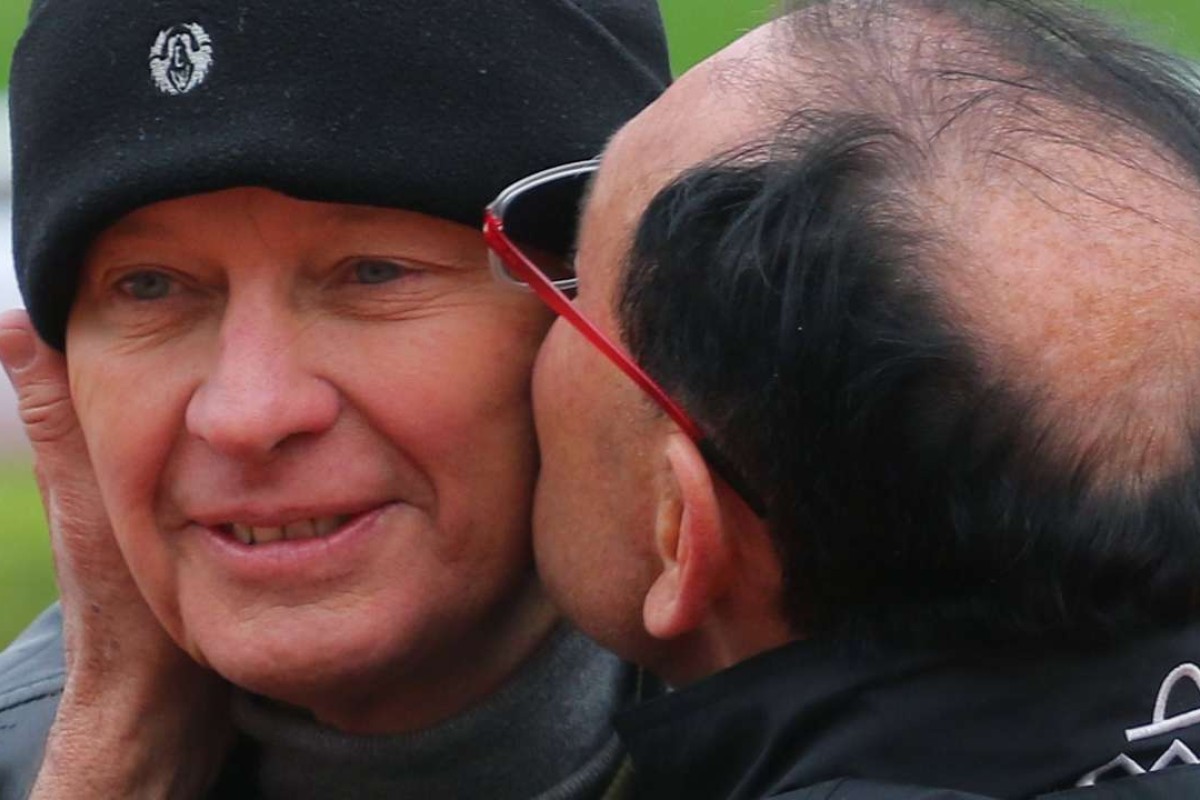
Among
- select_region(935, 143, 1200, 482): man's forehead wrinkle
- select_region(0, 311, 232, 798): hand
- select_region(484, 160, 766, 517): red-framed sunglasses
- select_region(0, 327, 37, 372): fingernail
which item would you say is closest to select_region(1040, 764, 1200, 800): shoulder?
select_region(935, 143, 1200, 482): man's forehead wrinkle

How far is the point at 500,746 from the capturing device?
279 centimetres

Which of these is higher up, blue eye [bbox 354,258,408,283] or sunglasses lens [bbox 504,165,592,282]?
sunglasses lens [bbox 504,165,592,282]

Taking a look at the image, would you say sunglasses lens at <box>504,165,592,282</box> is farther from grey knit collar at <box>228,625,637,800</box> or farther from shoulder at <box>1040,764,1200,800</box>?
shoulder at <box>1040,764,1200,800</box>

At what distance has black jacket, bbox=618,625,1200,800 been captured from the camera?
2.03m

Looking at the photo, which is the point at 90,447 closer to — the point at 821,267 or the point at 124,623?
the point at 124,623

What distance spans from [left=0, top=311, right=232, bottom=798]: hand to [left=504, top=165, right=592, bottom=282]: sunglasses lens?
0.69 metres

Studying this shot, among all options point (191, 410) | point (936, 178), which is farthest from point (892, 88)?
point (191, 410)

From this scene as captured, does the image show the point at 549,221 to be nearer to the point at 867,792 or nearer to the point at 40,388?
the point at 40,388

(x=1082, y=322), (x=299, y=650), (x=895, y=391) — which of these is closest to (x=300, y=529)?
(x=299, y=650)

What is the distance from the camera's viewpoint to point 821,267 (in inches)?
81.0

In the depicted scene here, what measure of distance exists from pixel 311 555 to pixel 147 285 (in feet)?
1.17

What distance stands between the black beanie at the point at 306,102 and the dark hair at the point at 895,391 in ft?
1.36

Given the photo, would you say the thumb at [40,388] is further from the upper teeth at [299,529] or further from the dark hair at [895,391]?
the dark hair at [895,391]

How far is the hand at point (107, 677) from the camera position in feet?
9.77
